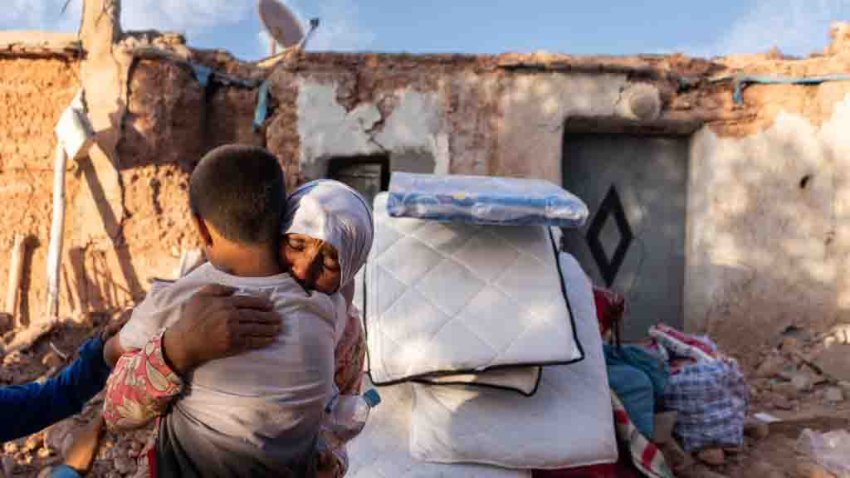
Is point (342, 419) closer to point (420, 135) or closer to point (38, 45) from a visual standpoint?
point (420, 135)

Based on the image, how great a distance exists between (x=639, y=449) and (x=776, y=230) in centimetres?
Answer: 422

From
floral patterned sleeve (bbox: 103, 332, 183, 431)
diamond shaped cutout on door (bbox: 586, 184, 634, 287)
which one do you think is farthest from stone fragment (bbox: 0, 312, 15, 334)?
floral patterned sleeve (bbox: 103, 332, 183, 431)

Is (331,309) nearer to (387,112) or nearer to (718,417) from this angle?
(718,417)

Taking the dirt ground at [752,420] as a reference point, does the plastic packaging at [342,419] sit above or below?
above

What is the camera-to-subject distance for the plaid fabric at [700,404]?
11.6 ft

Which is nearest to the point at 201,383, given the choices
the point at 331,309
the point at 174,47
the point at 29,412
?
the point at 331,309

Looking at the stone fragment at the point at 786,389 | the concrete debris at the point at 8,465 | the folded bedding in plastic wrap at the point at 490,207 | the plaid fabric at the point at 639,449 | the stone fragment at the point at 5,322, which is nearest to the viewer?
the folded bedding in plastic wrap at the point at 490,207

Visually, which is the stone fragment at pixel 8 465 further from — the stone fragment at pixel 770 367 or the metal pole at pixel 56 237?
the stone fragment at pixel 770 367

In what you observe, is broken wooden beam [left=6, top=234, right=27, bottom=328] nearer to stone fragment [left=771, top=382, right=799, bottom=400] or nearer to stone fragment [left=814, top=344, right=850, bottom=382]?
stone fragment [left=771, top=382, right=799, bottom=400]

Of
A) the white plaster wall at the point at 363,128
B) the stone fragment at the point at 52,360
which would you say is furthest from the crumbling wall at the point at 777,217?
the stone fragment at the point at 52,360

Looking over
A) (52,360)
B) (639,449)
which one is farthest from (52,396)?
(52,360)

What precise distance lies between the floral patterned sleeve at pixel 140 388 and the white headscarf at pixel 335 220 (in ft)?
0.91

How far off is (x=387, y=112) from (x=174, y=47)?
73.0 inches

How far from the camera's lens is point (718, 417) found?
140 inches
